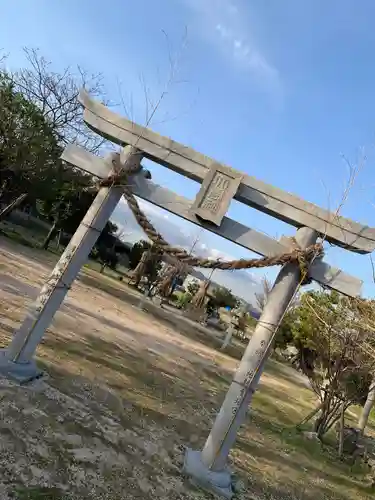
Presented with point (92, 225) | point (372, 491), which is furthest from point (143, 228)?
point (372, 491)

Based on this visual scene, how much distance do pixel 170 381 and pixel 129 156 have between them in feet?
16.2

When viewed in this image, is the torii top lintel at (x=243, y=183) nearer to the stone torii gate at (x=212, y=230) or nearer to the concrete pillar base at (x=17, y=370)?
the stone torii gate at (x=212, y=230)

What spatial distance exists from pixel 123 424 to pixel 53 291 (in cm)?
191

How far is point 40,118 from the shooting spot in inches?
551

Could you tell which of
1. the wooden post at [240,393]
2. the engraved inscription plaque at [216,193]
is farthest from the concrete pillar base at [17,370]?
the engraved inscription plaque at [216,193]

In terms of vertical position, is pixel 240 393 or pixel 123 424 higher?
pixel 240 393

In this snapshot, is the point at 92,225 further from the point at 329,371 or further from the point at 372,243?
the point at 329,371

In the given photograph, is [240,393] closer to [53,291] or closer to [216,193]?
[216,193]

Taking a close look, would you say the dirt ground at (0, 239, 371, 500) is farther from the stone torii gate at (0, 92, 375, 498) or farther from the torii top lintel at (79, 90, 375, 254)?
the torii top lintel at (79, 90, 375, 254)

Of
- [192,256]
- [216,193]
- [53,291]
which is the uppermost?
[216,193]

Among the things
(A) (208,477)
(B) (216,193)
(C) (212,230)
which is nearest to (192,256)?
(C) (212,230)

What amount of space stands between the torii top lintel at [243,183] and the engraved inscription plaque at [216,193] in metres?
0.08

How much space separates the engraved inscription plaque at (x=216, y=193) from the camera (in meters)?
4.62

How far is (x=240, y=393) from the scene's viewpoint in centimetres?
445
